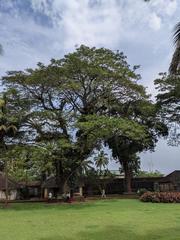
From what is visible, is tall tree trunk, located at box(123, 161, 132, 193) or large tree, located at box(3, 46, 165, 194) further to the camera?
tall tree trunk, located at box(123, 161, 132, 193)

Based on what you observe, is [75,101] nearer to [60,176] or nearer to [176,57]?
[60,176]

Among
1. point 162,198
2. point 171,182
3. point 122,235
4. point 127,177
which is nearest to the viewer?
point 122,235

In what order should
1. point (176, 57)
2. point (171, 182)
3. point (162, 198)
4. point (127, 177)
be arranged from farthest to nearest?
point (127, 177) → point (171, 182) → point (162, 198) → point (176, 57)

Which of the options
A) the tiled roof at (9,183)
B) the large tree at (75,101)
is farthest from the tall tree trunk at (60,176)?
the tiled roof at (9,183)

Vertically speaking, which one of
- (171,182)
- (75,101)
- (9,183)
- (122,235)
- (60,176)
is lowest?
(122,235)

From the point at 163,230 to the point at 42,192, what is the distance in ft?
161

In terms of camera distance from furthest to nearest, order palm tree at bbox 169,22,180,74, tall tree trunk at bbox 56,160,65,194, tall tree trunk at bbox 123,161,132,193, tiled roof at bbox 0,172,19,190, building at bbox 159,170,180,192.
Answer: tiled roof at bbox 0,172,19,190 → tall tree trunk at bbox 123,161,132,193 → building at bbox 159,170,180,192 → tall tree trunk at bbox 56,160,65,194 → palm tree at bbox 169,22,180,74

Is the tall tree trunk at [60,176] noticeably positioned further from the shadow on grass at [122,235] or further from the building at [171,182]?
the shadow on grass at [122,235]

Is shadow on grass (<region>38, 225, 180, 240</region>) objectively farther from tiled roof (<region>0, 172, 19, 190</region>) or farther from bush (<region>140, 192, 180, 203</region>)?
tiled roof (<region>0, 172, 19, 190</region>)

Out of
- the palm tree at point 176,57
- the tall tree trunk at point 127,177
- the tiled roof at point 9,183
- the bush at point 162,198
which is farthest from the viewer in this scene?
the tiled roof at point 9,183

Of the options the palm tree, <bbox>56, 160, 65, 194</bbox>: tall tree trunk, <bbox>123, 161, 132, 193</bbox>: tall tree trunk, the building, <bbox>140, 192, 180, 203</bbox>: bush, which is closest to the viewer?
the palm tree

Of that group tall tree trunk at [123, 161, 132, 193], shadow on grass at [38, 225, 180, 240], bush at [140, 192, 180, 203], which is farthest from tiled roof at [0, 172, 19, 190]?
shadow on grass at [38, 225, 180, 240]

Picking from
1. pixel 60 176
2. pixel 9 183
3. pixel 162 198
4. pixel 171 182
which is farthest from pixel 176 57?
pixel 9 183

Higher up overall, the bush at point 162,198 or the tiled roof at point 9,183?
the tiled roof at point 9,183
